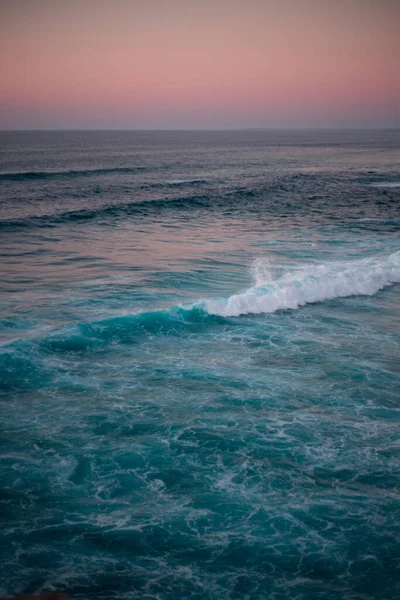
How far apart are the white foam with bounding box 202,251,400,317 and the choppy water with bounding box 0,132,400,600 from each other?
0.08m

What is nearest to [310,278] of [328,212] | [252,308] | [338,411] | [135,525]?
[252,308]

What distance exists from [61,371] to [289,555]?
23.9 ft

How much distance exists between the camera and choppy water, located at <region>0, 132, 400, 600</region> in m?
6.85

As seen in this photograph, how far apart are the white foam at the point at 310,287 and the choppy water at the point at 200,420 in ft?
0.26

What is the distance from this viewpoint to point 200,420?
403 inches

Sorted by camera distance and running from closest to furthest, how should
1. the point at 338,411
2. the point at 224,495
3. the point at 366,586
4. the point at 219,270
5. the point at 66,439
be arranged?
1. the point at 366,586
2. the point at 224,495
3. the point at 66,439
4. the point at 338,411
5. the point at 219,270

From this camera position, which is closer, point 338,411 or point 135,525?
point 135,525

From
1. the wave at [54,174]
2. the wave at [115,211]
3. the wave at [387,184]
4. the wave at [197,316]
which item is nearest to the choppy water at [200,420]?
the wave at [197,316]

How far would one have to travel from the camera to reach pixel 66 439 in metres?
9.56

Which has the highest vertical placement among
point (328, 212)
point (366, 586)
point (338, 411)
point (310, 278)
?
point (328, 212)

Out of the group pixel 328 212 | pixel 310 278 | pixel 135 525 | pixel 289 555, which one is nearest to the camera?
pixel 289 555

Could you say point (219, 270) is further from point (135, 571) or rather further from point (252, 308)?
point (135, 571)

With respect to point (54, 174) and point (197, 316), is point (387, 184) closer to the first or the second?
point (54, 174)

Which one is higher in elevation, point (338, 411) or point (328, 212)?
point (328, 212)
